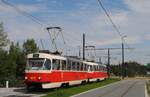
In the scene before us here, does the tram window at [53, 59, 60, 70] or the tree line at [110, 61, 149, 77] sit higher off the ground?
the tram window at [53, 59, 60, 70]

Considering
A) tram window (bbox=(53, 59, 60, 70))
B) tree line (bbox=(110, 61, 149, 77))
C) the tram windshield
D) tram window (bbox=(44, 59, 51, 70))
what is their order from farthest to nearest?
tree line (bbox=(110, 61, 149, 77)), tram window (bbox=(53, 59, 60, 70)), tram window (bbox=(44, 59, 51, 70)), the tram windshield

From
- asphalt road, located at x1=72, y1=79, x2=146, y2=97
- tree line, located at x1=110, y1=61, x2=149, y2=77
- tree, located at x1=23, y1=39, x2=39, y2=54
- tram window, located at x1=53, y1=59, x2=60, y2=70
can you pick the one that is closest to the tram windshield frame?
tram window, located at x1=53, y1=59, x2=60, y2=70

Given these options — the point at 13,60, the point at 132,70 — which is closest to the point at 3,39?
the point at 13,60

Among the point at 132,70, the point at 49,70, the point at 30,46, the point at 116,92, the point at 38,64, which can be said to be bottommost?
the point at 116,92

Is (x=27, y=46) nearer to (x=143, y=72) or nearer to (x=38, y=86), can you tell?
(x=38, y=86)

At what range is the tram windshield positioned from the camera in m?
31.9

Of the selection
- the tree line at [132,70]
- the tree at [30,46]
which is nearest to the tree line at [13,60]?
the tree at [30,46]

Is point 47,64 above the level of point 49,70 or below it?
above

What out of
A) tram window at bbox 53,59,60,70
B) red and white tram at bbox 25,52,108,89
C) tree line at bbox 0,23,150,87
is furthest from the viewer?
tree line at bbox 0,23,150,87

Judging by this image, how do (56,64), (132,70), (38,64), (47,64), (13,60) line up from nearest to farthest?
(38,64) < (47,64) < (56,64) < (13,60) < (132,70)

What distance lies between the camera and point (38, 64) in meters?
32.1

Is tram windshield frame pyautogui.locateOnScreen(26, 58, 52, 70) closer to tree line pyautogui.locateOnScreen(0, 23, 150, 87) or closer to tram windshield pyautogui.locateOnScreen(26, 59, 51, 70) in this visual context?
tram windshield pyautogui.locateOnScreen(26, 59, 51, 70)

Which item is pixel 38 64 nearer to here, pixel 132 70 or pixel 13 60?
pixel 13 60

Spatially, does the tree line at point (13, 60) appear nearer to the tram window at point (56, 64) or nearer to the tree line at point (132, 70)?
the tram window at point (56, 64)
